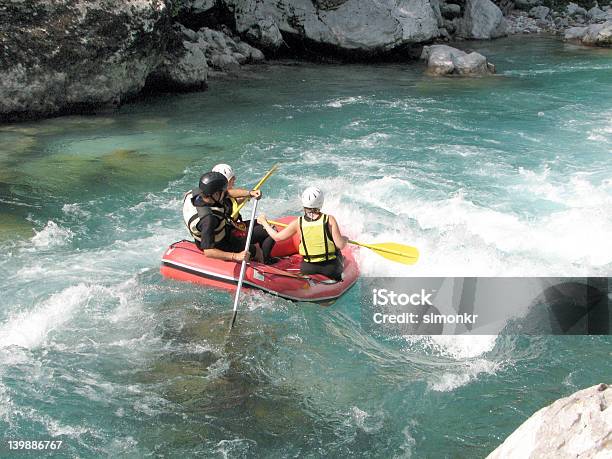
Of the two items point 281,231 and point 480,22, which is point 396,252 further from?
point 480,22

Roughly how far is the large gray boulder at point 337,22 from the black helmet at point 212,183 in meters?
14.5

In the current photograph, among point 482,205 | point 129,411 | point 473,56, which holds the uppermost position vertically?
point 473,56

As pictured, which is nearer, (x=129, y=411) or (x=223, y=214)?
(x=129, y=411)

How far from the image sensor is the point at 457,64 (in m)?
18.8

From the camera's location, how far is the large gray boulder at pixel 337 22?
20188 millimetres

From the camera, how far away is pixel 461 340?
6617 millimetres

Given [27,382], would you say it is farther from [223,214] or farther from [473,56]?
[473,56]

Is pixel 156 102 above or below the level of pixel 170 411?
above

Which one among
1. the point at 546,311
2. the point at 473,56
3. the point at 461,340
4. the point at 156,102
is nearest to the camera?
the point at 461,340

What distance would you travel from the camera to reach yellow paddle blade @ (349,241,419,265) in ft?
24.0

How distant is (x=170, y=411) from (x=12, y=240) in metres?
4.31

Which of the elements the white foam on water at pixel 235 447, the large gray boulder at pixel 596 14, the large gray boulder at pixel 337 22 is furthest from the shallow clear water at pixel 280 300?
the large gray boulder at pixel 596 14

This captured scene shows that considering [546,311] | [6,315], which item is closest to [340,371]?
[546,311]

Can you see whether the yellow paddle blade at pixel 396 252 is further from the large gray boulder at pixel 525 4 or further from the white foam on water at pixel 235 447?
the large gray boulder at pixel 525 4
